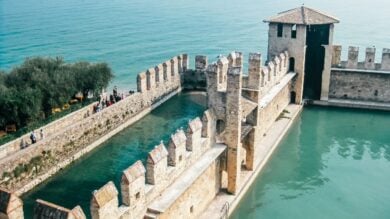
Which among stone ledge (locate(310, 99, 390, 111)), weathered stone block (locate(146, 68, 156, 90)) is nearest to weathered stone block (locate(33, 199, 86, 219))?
weathered stone block (locate(146, 68, 156, 90))

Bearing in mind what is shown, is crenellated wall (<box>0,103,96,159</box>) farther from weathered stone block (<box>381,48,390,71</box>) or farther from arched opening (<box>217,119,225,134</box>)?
weathered stone block (<box>381,48,390,71</box>)

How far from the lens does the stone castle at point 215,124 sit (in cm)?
1014

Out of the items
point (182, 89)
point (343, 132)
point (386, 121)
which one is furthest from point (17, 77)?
point (386, 121)

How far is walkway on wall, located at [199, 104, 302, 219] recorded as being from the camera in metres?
13.0

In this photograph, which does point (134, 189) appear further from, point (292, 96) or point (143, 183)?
point (292, 96)

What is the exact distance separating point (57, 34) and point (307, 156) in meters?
32.3

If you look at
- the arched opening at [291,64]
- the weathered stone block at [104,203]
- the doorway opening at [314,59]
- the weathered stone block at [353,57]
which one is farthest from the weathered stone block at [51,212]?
the weathered stone block at [353,57]

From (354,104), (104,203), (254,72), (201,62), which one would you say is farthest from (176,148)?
(201,62)

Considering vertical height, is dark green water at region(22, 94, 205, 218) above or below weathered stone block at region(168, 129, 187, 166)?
below

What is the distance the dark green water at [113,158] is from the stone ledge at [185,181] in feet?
12.1

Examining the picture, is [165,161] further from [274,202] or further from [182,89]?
[182,89]

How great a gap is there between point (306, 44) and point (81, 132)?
1142 cm

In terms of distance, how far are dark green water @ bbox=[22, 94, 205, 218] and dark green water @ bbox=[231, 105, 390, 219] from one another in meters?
4.63

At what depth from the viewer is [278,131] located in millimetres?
19172
